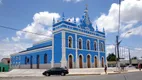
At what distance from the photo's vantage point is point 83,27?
5497 cm

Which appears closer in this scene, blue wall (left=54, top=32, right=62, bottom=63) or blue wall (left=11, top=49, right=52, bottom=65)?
blue wall (left=54, top=32, right=62, bottom=63)

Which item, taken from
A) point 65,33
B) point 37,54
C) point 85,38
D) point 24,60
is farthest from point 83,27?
point 24,60

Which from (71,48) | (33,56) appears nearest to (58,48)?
(71,48)

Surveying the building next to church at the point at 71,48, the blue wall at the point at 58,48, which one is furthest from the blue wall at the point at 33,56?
the blue wall at the point at 58,48

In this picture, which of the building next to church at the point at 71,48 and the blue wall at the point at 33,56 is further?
the blue wall at the point at 33,56

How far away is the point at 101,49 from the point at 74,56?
1383cm

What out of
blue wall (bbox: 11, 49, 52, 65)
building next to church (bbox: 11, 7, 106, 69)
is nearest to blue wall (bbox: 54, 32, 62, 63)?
building next to church (bbox: 11, 7, 106, 69)

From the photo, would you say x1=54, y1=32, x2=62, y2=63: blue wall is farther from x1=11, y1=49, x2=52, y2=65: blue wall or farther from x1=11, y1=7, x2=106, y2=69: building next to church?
x1=11, y1=49, x2=52, y2=65: blue wall

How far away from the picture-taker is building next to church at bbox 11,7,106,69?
49.1m

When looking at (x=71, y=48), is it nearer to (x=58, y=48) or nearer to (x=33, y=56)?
(x=58, y=48)

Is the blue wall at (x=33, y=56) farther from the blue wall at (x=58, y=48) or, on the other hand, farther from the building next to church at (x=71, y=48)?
the blue wall at (x=58, y=48)

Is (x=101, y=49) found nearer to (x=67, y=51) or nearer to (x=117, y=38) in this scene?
(x=67, y=51)

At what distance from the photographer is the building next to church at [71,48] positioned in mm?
49094

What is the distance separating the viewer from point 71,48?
5066cm
